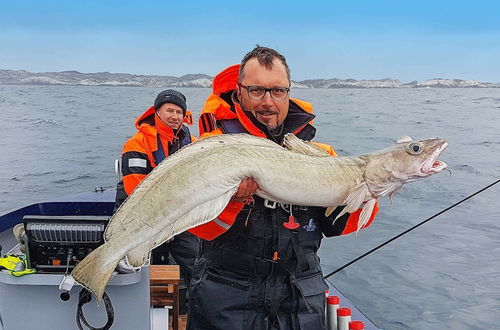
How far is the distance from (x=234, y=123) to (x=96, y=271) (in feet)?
3.64

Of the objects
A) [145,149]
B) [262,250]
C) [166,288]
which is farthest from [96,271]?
[145,149]

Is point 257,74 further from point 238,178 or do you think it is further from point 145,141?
point 145,141

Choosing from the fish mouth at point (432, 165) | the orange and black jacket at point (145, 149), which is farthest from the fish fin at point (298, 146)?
the orange and black jacket at point (145, 149)

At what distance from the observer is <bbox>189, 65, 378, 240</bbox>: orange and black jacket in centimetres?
272

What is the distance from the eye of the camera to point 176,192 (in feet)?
7.75

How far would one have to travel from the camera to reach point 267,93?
278cm

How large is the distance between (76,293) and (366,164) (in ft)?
6.20

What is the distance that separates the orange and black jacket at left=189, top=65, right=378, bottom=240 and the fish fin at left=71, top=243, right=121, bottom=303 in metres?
0.58

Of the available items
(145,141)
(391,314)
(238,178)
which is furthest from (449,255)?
(238,178)

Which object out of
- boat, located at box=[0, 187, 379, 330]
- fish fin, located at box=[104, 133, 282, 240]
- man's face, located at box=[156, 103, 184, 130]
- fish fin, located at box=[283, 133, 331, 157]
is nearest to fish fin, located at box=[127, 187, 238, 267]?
fish fin, located at box=[104, 133, 282, 240]

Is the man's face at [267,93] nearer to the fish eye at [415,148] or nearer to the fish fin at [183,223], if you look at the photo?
the fish fin at [183,223]

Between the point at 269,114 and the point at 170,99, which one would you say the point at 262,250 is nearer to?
the point at 269,114

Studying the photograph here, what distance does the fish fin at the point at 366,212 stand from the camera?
2.60 metres

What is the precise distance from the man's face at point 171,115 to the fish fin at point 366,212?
3.90 meters
